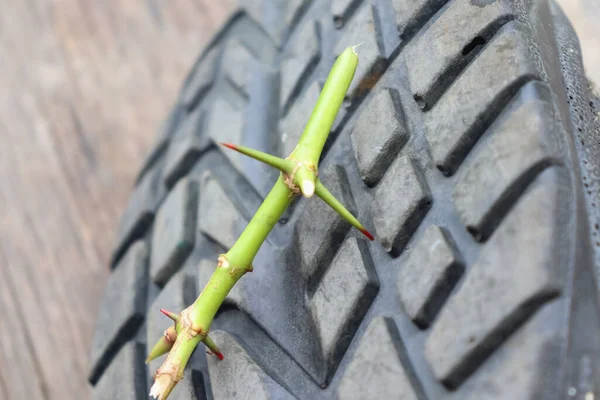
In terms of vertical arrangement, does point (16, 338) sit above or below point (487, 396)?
below

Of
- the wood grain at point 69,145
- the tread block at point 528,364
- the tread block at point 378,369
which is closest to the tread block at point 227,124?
the tread block at point 378,369

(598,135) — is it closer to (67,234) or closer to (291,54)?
(291,54)

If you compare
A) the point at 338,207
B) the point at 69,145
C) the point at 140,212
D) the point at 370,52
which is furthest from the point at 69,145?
the point at 338,207

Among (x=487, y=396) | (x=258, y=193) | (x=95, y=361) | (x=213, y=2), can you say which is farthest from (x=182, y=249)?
(x=213, y=2)

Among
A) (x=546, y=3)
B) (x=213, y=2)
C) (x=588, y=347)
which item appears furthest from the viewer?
(x=213, y=2)

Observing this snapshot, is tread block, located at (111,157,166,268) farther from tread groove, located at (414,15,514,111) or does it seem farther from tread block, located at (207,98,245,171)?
tread groove, located at (414,15,514,111)

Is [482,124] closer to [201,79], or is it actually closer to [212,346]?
[212,346]
